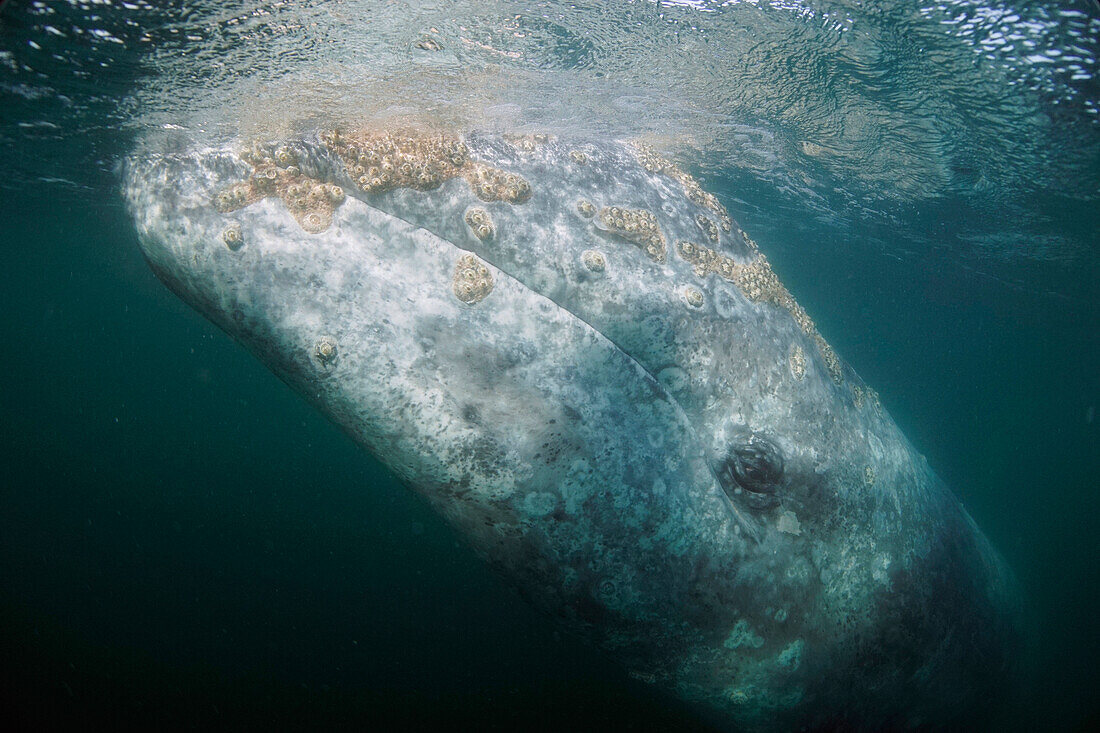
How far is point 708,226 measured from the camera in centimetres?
570

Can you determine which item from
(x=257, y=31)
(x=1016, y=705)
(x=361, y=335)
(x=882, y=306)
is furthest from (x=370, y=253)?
(x=882, y=306)

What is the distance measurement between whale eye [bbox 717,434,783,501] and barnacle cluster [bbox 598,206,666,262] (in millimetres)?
2060

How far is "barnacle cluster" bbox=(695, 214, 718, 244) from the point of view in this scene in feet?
18.5

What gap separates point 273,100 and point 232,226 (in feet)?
16.4

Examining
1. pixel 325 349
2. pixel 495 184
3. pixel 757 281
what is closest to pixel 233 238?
pixel 325 349

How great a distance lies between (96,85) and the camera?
26.5 ft

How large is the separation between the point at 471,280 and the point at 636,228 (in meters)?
2.01

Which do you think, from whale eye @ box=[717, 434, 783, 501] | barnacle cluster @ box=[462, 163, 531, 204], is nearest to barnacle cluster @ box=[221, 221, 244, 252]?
barnacle cluster @ box=[462, 163, 531, 204]

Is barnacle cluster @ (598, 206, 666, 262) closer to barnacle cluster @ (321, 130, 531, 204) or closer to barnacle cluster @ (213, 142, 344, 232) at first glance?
barnacle cluster @ (321, 130, 531, 204)

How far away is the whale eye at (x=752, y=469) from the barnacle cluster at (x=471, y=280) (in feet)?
9.44

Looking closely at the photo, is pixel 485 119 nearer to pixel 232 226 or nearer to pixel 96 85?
pixel 232 226

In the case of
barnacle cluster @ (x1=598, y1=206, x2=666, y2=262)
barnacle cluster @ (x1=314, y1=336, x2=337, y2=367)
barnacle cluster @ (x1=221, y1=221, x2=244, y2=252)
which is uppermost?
barnacle cluster @ (x1=598, y1=206, x2=666, y2=262)

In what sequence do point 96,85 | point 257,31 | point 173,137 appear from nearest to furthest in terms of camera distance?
1. point 257,31
2. point 96,85
3. point 173,137

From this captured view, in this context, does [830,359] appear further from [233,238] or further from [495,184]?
[233,238]
